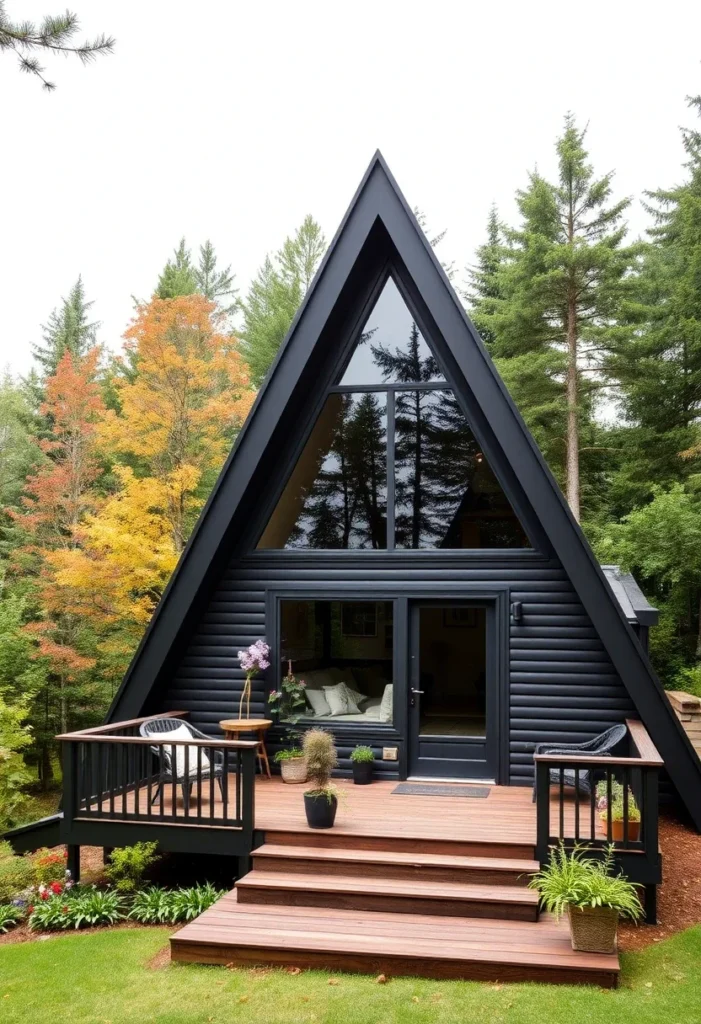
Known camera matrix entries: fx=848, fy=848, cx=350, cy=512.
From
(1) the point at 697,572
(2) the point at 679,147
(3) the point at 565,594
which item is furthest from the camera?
(2) the point at 679,147

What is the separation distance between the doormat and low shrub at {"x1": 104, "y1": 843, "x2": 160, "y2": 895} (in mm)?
2337

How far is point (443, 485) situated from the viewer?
8.82 m

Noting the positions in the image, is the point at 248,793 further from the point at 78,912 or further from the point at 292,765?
the point at 292,765

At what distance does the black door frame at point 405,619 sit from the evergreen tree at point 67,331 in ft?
66.4

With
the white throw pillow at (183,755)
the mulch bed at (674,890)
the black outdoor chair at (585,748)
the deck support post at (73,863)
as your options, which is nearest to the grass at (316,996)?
the mulch bed at (674,890)

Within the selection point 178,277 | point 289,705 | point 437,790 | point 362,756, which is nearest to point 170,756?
point 289,705

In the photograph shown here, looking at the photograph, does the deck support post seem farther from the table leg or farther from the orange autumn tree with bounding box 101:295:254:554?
the orange autumn tree with bounding box 101:295:254:554

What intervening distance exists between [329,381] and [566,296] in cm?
1283

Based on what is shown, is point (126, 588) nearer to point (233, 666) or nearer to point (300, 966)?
point (233, 666)

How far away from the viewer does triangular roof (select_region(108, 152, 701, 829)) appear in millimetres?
7867

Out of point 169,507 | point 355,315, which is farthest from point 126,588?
point 355,315

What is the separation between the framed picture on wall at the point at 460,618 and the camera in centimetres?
877

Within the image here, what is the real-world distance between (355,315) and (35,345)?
75.8 feet

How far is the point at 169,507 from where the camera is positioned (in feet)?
58.0
